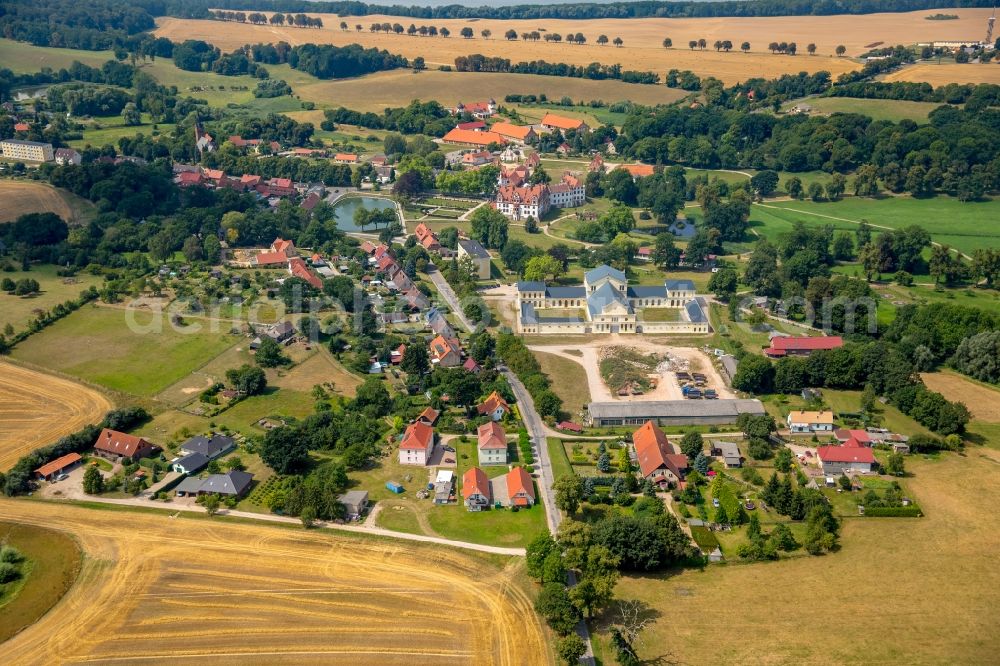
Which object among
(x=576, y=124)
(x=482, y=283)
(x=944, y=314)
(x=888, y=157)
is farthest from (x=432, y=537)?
(x=576, y=124)

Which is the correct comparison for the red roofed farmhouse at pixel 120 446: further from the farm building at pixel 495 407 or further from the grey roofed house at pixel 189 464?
the farm building at pixel 495 407

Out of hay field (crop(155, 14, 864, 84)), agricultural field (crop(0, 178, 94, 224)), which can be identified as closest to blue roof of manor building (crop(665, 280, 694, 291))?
agricultural field (crop(0, 178, 94, 224))

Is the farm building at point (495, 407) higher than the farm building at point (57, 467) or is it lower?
higher

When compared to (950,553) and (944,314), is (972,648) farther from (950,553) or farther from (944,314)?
(944,314)

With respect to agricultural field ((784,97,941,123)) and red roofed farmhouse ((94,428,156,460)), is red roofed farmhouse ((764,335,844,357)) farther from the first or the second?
agricultural field ((784,97,941,123))

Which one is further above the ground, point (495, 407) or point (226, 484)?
point (495, 407)

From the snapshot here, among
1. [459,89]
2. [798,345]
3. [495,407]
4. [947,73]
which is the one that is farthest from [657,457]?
[459,89]

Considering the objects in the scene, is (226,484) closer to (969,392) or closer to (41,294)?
(41,294)

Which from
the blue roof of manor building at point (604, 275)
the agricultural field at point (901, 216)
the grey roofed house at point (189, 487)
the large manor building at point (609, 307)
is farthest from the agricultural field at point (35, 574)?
the agricultural field at point (901, 216)
